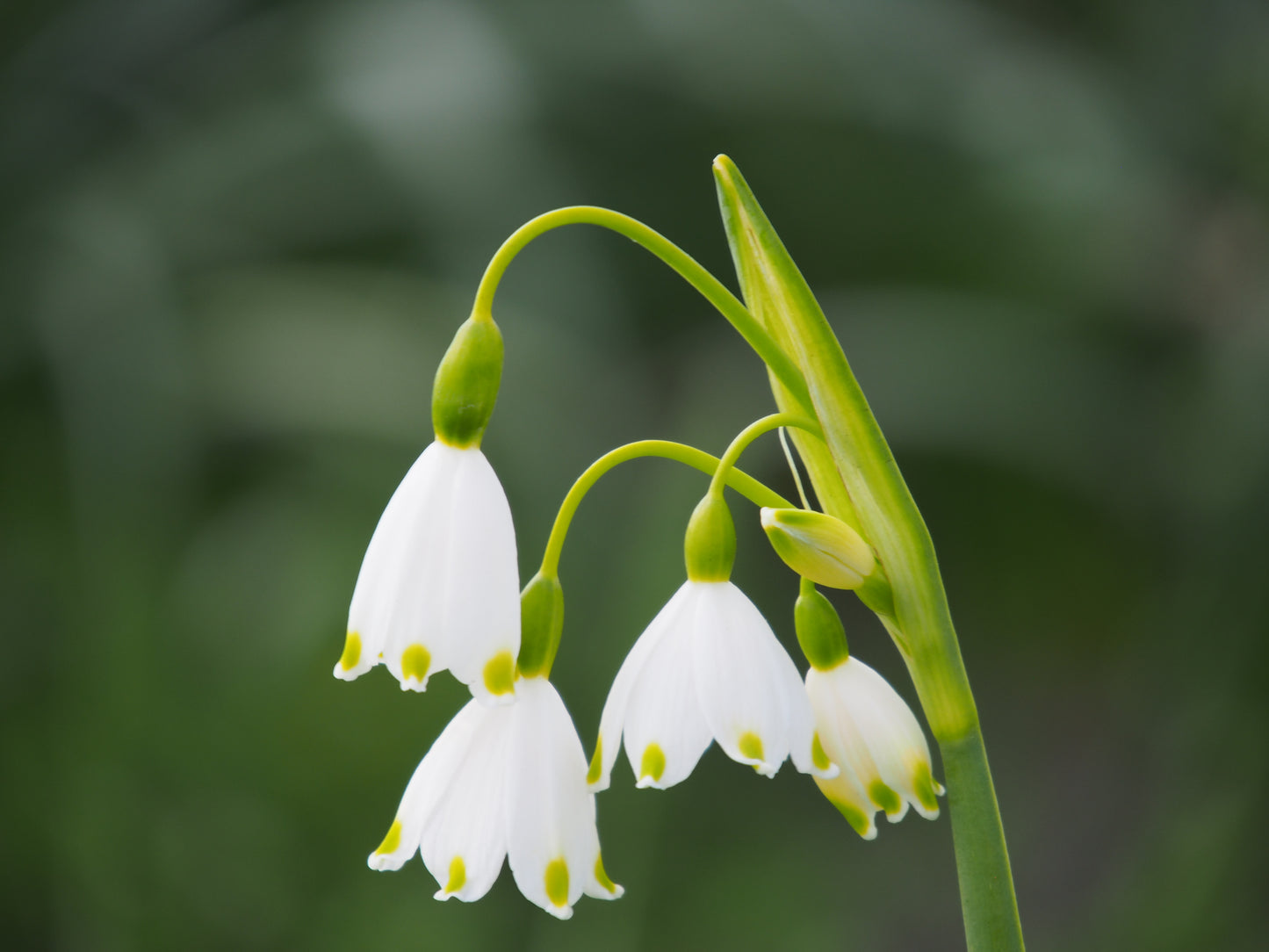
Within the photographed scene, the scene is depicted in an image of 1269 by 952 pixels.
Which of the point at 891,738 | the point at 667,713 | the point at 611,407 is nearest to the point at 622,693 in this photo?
the point at 667,713

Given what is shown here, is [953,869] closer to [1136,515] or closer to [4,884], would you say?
[1136,515]

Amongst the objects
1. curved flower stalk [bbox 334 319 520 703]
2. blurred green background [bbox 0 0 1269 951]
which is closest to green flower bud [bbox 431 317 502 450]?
curved flower stalk [bbox 334 319 520 703]

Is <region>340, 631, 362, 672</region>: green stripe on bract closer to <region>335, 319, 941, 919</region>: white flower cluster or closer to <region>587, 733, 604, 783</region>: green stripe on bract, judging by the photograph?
<region>335, 319, 941, 919</region>: white flower cluster

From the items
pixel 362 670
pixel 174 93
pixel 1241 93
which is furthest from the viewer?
pixel 174 93

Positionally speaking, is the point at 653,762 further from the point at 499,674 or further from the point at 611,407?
the point at 611,407

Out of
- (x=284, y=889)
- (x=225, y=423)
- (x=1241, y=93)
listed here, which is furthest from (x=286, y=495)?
(x=1241, y=93)

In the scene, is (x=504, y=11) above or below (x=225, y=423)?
above

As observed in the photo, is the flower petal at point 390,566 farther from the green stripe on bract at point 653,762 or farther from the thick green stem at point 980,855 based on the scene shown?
the thick green stem at point 980,855

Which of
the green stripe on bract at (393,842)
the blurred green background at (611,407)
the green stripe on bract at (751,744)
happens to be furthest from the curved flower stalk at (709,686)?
the blurred green background at (611,407)
